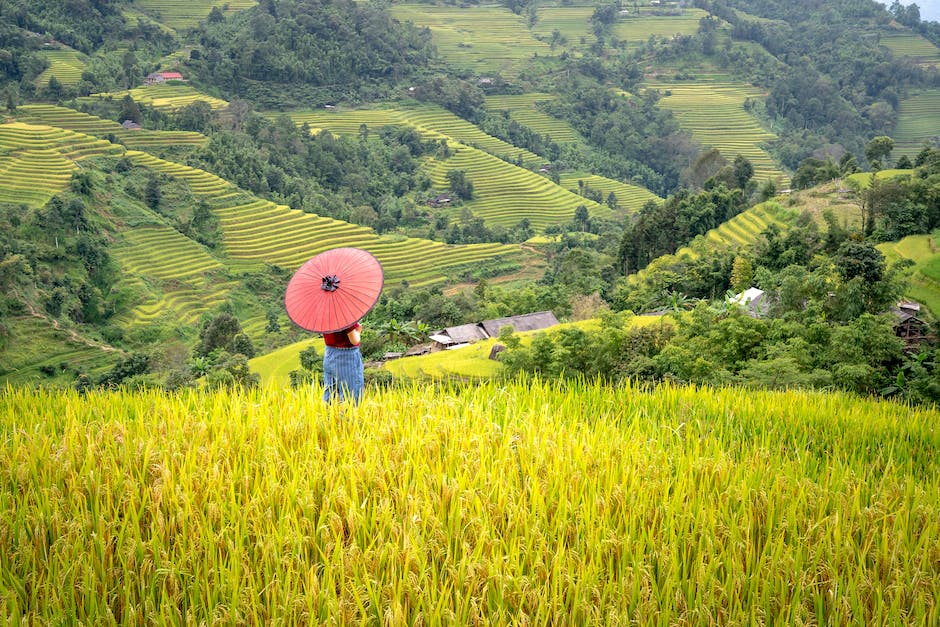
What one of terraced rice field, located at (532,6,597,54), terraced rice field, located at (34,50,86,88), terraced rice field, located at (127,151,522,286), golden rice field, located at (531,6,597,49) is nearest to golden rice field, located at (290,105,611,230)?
terraced rice field, located at (127,151,522,286)

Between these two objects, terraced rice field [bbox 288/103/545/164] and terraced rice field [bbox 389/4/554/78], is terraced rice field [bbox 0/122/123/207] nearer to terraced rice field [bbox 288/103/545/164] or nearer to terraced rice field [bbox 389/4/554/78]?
terraced rice field [bbox 288/103/545/164]

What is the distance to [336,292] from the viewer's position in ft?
12.3

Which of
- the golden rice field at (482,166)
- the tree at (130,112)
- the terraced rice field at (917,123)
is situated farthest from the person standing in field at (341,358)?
the terraced rice field at (917,123)

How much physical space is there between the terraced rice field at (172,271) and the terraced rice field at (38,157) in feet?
13.4

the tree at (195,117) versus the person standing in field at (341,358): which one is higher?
the person standing in field at (341,358)

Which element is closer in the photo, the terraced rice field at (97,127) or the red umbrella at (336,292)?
the red umbrella at (336,292)

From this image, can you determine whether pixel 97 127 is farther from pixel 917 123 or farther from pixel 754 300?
pixel 917 123

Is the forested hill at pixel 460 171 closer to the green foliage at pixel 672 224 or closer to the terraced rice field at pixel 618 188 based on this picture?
the green foliage at pixel 672 224

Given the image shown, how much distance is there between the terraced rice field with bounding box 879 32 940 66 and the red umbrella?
263ft

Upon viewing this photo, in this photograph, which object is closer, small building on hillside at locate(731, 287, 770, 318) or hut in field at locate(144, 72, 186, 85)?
small building on hillside at locate(731, 287, 770, 318)

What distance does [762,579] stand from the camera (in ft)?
6.49

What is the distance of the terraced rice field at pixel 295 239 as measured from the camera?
3575 cm

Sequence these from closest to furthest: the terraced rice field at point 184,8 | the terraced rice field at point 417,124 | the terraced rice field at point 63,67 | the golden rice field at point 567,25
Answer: the terraced rice field at point 63,67 → the terraced rice field at point 417,124 → the terraced rice field at point 184,8 → the golden rice field at point 567,25

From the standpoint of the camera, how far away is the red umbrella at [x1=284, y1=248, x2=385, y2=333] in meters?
3.71
